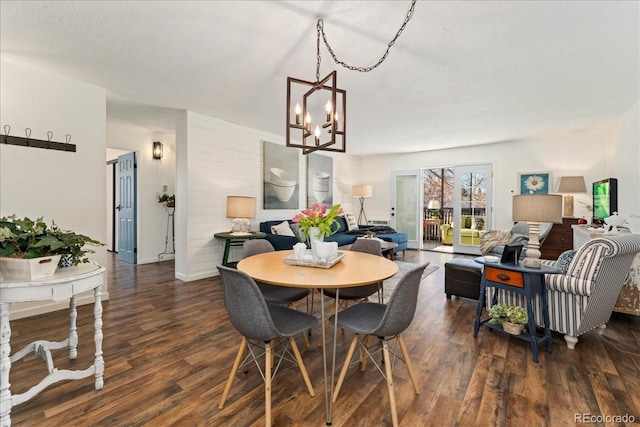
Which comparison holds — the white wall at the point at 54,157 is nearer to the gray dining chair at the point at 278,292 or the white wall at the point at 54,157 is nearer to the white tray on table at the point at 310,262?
the gray dining chair at the point at 278,292

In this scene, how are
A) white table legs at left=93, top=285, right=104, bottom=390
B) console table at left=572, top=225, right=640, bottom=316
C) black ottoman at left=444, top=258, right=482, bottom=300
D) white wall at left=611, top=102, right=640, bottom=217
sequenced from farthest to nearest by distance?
white wall at left=611, top=102, right=640, bottom=217 → black ottoman at left=444, top=258, right=482, bottom=300 → console table at left=572, top=225, right=640, bottom=316 → white table legs at left=93, top=285, right=104, bottom=390

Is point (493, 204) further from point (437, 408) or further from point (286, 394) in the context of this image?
point (286, 394)

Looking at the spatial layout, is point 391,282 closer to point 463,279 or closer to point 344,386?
point 463,279

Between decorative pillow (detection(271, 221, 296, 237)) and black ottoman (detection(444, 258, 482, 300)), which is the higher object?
A: decorative pillow (detection(271, 221, 296, 237))

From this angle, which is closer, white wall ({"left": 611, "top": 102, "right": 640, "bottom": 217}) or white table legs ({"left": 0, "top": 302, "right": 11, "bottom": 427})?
white table legs ({"left": 0, "top": 302, "right": 11, "bottom": 427})

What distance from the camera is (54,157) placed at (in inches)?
123

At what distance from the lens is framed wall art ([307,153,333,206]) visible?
6.52 m

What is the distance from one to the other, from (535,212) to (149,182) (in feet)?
20.2

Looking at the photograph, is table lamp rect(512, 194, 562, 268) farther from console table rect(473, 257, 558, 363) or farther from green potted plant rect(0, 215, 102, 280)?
green potted plant rect(0, 215, 102, 280)

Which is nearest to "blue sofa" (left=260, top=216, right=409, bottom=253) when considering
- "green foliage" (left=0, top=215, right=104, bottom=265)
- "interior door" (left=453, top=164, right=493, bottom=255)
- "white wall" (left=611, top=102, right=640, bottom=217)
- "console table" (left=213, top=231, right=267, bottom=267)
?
"console table" (left=213, top=231, right=267, bottom=267)

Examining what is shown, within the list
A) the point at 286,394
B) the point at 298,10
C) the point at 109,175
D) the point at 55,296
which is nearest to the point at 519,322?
the point at 286,394

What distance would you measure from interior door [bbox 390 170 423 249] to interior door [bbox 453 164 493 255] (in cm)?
90

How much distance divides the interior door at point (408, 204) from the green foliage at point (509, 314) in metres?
5.15

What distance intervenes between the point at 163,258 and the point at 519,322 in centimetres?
A: 603
